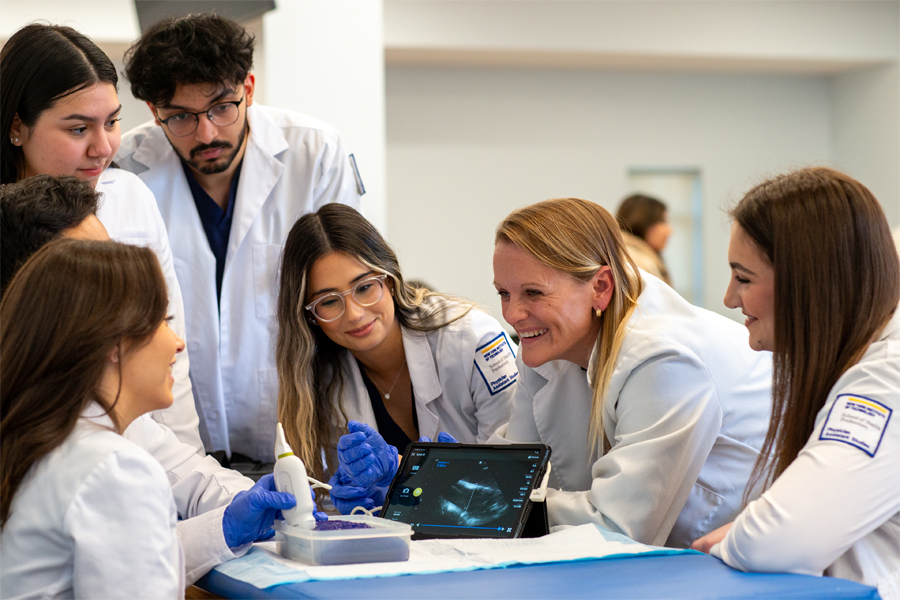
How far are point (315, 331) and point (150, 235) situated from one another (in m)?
0.44

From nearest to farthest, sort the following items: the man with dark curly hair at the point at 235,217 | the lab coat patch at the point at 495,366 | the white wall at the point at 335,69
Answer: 1. the lab coat patch at the point at 495,366
2. the man with dark curly hair at the point at 235,217
3. the white wall at the point at 335,69

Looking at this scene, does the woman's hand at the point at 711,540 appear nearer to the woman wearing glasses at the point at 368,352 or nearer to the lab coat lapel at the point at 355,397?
the woman wearing glasses at the point at 368,352

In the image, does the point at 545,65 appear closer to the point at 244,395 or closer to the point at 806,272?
the point at 244,395

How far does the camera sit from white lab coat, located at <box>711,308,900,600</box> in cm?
106

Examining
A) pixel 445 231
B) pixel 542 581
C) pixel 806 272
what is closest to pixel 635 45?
pixel 445 231

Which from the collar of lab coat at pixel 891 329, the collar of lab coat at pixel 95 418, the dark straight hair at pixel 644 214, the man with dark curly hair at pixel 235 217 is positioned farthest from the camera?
the dark straight hair at pixel 644 214

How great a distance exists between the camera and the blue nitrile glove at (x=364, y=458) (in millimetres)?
1561

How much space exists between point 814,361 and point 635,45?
4580 millimetres

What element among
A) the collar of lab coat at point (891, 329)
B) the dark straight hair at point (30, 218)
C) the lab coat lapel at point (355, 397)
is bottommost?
the lab coat lapel at point (355, 397)

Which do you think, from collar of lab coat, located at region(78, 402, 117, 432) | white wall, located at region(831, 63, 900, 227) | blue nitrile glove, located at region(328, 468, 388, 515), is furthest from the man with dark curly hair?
white wall, located at region(831, 63, 900, 227)

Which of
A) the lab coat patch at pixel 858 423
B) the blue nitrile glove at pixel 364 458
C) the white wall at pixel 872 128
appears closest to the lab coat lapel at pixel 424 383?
the blue nitrile glove at pixel 364 458

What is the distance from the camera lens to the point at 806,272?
1184 mm

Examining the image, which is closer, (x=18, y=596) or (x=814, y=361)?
(x=18, y=596)

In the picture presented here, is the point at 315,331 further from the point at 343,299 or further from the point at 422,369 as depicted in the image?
the point at 422,369
